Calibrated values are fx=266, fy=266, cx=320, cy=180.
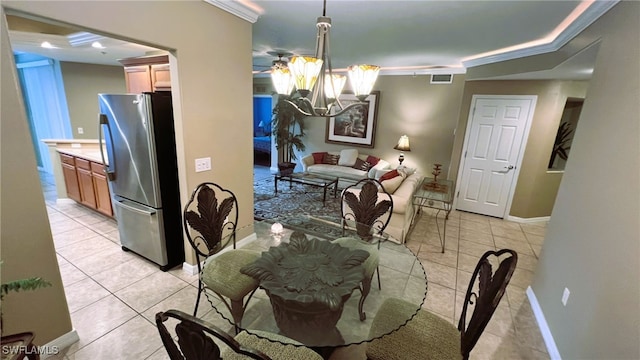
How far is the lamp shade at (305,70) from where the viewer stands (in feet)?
5.12

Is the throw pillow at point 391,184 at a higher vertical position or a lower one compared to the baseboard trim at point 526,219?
higher

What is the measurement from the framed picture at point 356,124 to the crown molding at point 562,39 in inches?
78.9

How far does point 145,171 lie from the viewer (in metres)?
2.51

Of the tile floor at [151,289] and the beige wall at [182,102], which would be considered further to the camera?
the tile floor at [151,289]

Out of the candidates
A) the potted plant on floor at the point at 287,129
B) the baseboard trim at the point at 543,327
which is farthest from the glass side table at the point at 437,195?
the potted plant on floor at the point at 287,129

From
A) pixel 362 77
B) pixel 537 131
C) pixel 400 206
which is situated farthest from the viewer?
pixel 537 131

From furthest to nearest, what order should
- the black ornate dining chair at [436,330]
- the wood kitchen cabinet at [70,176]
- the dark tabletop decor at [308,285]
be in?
the wood kitchen cabinet at [70,176], the dark tabletop decor at [308,285], the black ornate dining chair at [436,330]

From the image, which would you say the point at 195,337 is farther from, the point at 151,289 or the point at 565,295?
the point at 565,295

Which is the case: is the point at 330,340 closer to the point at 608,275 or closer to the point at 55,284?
the point at 608,275

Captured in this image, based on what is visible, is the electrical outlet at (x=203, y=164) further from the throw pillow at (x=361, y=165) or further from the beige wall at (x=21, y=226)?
the throw pillow at (x=361, y=165)

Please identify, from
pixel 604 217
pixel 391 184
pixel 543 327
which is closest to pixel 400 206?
pixel 391 184

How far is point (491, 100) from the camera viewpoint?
434 centimetres

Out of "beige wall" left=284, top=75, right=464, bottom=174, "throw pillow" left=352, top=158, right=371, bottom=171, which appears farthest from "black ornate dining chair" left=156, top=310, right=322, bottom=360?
"beige wall" left=284, top=75, right=464, bottom=174

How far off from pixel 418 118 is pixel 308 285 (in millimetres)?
4991
